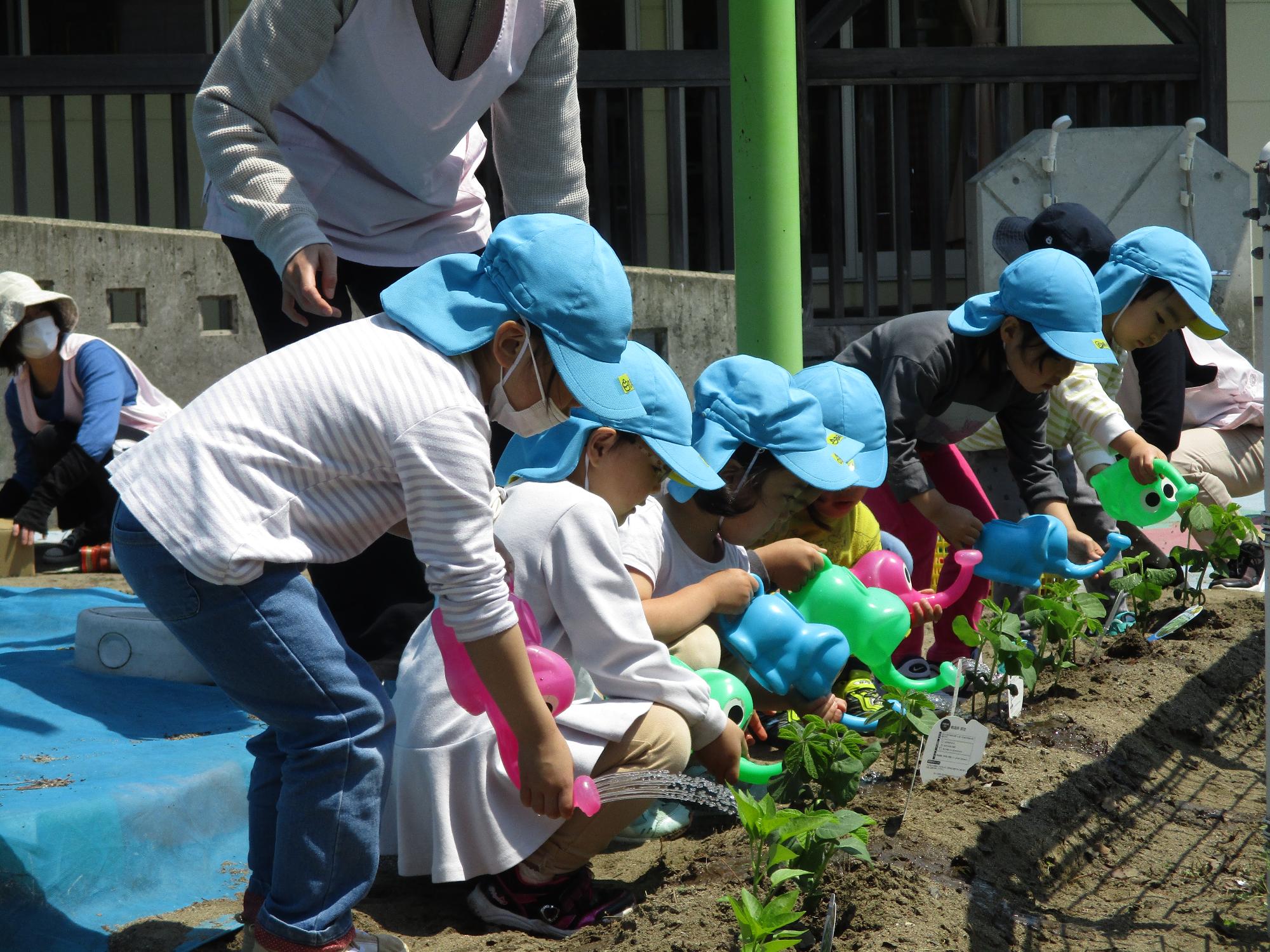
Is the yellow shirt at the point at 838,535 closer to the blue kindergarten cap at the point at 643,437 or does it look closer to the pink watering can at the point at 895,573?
the pink watering can at the point at 895,573

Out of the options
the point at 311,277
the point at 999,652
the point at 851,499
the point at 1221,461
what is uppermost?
the point at 311,277

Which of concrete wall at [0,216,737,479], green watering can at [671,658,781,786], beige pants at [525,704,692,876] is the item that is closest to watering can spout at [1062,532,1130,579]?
green watering can at [671,658,781,786]

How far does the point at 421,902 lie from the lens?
7.36ft

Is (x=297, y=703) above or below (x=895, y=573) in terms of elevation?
above

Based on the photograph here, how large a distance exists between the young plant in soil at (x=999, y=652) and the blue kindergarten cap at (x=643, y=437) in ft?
2.71

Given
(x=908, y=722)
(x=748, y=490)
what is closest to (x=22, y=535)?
(x=748, y=490)

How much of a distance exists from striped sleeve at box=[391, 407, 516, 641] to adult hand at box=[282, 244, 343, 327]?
614mm

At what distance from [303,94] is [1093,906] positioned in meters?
1.98

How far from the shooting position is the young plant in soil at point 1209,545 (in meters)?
3.96

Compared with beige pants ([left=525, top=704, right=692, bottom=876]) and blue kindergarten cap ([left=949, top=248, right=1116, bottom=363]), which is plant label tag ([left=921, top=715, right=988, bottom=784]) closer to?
beige pants ([left=525, top=704, right=692, bottom=876])

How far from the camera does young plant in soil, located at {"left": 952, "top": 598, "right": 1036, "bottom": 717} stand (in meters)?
2.99

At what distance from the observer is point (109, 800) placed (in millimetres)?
2205

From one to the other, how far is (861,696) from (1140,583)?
42.2 inches

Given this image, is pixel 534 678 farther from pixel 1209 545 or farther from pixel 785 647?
pixel 1209 545
